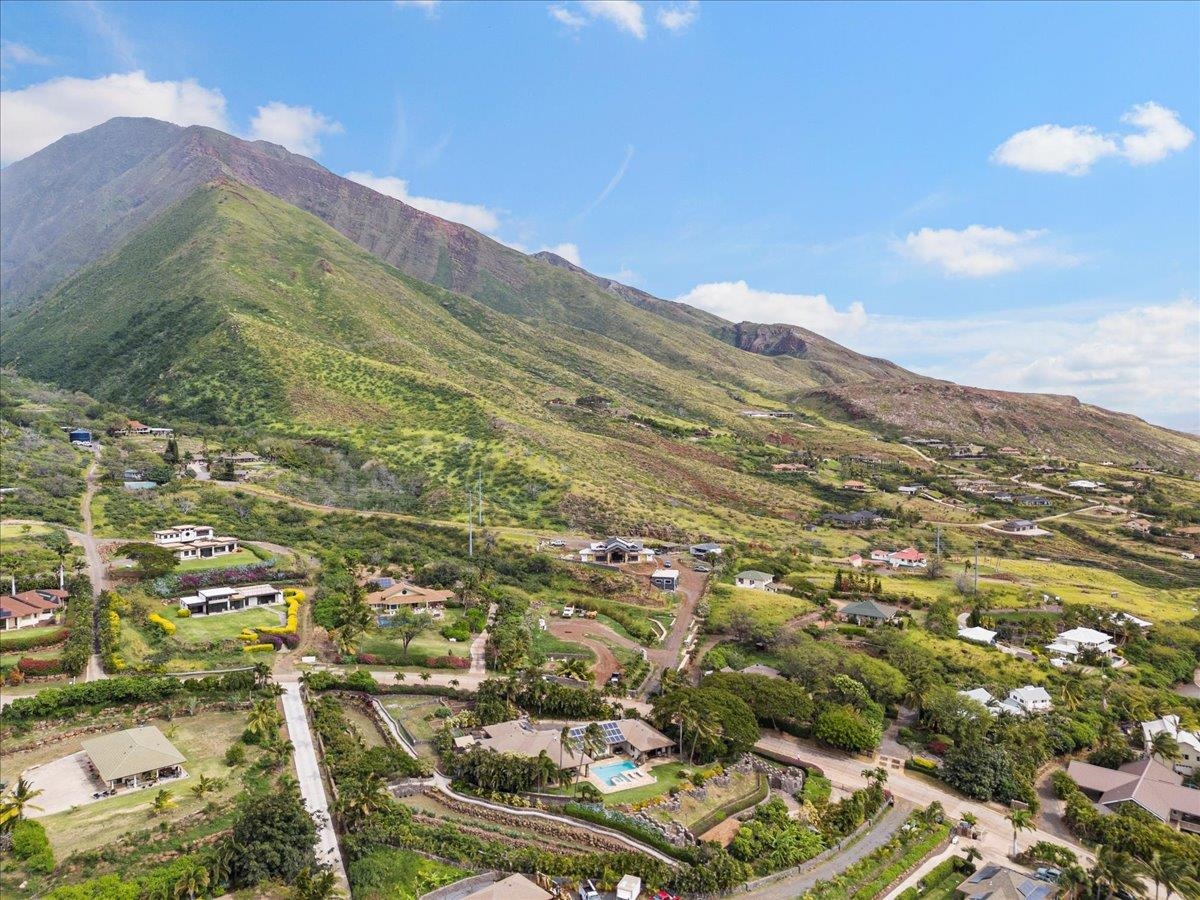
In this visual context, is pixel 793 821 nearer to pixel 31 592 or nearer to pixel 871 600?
pixel 871 600

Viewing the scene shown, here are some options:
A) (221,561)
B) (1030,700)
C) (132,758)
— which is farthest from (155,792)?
(1030,700)

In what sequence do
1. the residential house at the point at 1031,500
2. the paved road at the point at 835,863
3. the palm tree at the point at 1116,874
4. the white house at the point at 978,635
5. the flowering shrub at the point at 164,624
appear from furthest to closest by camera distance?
1. the residential house at the point at 1031,500
2. the white house at the point at 978,635
3. the flowering shrub at the point at 164,624
4. the paved road at the point at 835,863
5. the palm tree at the point at 1116,874

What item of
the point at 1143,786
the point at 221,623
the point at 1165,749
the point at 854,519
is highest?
the point at 854,519

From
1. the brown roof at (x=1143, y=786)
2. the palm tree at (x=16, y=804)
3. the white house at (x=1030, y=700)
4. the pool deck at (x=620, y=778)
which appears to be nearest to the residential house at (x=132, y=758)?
the palm tree at (x=16, y=804)

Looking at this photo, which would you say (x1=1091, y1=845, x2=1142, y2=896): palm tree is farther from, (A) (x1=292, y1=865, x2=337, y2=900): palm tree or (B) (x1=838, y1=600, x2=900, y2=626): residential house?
(B) (x1=838, y1=600, x2=900, y2=626): residential house

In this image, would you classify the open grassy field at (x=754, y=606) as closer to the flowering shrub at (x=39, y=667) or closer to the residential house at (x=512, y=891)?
the residential house at (x=512, y=891)

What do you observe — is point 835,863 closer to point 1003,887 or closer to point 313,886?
point 1003,887

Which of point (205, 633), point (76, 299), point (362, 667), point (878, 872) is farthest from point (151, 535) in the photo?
point (76, 299)
